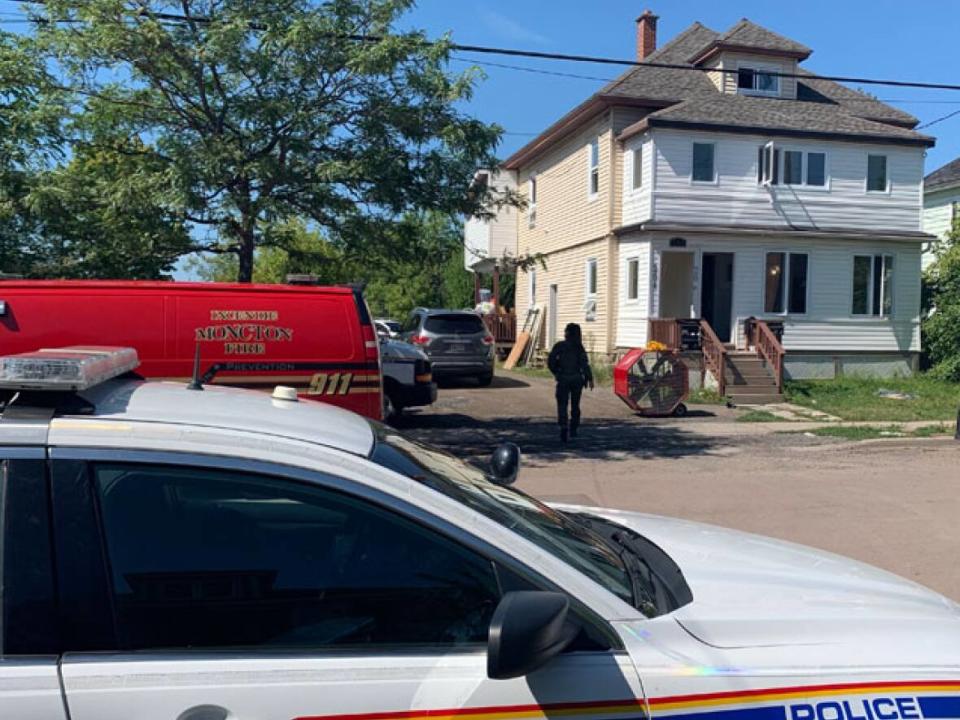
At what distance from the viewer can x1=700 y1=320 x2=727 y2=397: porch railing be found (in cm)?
1786

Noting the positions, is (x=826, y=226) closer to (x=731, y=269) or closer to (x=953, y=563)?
(x=731, y=269)

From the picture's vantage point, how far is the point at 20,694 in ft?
5.73

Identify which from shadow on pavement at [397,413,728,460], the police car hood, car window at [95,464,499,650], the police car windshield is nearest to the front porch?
shadow on pavement at [397,413,728,460]

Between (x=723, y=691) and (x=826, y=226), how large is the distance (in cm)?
2139

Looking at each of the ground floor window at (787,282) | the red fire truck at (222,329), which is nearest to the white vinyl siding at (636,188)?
the ground floor window at (787,282)

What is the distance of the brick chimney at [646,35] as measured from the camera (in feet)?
87.7

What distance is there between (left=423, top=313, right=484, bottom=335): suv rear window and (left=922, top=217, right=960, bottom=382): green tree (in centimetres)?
1189

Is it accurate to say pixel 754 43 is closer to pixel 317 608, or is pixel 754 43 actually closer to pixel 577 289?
pixel 577 289

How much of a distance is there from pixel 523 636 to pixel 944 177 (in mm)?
34214

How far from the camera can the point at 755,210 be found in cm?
2092

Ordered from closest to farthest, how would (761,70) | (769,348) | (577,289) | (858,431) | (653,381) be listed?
(858,431) < (653,381) < (769,348) < (761,70) < (577,289)

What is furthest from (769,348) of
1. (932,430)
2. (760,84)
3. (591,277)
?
(760,84)

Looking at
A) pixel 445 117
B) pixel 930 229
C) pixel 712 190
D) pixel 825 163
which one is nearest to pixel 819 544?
pixel 445 117

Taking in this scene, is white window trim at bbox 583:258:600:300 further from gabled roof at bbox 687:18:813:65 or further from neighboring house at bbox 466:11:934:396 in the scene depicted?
gabled roof at bbox 687:18:813:65
